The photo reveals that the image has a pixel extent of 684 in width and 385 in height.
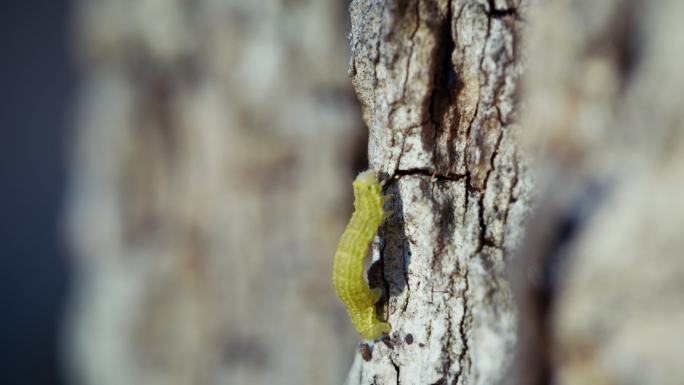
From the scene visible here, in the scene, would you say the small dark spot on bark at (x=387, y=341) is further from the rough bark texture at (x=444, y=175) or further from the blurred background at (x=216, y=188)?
the blurred background at (x=216, y=188)

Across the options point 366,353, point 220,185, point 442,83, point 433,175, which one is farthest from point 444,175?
point 220,185

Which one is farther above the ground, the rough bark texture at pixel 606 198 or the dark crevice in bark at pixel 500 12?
the dark crevice in bark at pixel 500 12

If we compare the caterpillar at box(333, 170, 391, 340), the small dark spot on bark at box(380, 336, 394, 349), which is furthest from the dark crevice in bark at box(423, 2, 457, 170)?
the small dark spot on bark at box(380, 336, 394, 349)

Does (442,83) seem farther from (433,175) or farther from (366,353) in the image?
(366,353)

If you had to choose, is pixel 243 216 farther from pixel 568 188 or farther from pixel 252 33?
pixel 568 188

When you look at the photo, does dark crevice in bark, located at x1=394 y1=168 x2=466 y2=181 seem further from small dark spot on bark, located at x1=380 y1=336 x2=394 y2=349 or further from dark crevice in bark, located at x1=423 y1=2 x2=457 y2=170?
small dark spot on bark, located at x1=380 y1=336 x2=394 y2=349

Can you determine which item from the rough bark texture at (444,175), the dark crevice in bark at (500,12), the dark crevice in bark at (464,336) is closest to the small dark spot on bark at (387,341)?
the rough bark texture at (444,175)
